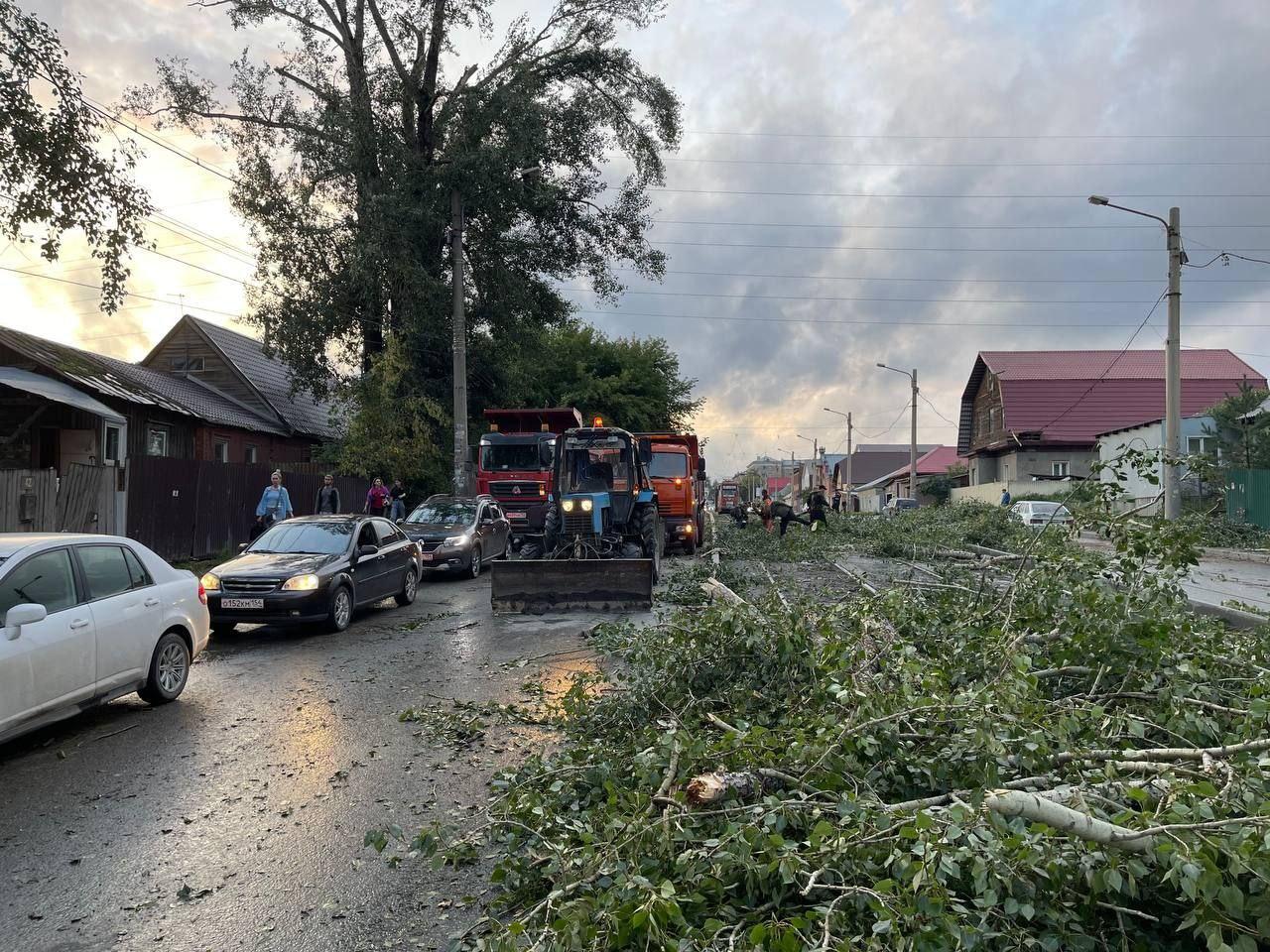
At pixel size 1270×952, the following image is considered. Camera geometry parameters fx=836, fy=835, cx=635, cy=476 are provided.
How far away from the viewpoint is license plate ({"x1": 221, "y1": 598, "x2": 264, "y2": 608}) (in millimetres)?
9883

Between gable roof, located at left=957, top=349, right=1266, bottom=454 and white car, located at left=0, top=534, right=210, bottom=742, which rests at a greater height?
gable roof, located at left=957, top=349, right=1266, bottom=454

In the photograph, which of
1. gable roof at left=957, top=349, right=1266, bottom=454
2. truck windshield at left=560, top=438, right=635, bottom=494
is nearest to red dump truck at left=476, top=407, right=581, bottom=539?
truck windshield at left=560, top=438, right=635, bottom=494

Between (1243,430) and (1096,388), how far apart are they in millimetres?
20612

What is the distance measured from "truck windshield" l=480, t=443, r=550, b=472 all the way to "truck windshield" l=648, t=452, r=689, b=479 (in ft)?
9.38

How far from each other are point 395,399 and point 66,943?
2061 cm

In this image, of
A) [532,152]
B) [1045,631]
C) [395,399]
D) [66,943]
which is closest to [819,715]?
[1045,631]

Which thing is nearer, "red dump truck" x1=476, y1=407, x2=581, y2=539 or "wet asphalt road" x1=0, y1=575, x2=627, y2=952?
"wet asphalt road" x1=0, y1=575, x2=627, y2=952

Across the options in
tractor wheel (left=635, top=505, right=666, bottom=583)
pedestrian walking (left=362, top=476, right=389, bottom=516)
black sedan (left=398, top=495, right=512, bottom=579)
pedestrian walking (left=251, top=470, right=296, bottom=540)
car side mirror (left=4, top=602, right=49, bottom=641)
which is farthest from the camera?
pedestrian walking (left=362, top=476, right=389, bottom=516)

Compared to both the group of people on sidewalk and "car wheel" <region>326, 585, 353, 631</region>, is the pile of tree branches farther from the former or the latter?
the group of people on sidewalk

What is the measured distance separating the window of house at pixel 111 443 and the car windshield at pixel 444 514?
10228mm

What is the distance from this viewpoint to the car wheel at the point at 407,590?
13.1 m

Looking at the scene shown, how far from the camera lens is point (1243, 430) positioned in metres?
24.6

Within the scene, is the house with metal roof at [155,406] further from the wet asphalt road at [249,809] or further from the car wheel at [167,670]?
the wet asphalt road at [249,809]

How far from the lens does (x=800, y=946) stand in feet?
8.26
